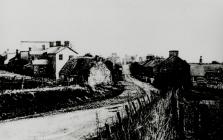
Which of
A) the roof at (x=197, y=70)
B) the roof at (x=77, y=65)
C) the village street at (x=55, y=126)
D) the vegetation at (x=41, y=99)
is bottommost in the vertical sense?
the village street at (x=55, y=126)

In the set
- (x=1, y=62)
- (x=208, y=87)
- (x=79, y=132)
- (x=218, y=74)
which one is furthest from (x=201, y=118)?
(x=1, y=62)

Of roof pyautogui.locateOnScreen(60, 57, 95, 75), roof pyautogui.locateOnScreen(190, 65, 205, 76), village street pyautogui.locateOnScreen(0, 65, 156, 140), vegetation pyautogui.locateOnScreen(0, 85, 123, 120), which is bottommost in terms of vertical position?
village street pyautogui.locateOnScreen(0, 65, 156, 140)

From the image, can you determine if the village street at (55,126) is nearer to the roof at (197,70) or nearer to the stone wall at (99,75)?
the stone wall at (99,75)

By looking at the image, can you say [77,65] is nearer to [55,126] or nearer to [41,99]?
[41,99]

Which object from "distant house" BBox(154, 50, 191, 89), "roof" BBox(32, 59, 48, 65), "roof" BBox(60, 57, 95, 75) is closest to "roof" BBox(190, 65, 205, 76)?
"distant house" BBox(154, 50, 191, 89)

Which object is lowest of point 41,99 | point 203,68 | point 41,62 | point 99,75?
point 41,99

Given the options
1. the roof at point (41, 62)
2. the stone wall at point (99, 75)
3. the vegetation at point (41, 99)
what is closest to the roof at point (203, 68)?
the stone wall at point (99, 75)

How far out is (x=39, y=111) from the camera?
28531 millimetres

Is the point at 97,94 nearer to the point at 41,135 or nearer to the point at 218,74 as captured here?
the point at 41,135

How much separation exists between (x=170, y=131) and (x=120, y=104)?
68.1 feet

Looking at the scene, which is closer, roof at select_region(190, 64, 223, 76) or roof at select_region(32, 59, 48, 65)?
roof at select_region(190, 64, 223, 76)

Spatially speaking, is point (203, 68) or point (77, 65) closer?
point (77, 65)

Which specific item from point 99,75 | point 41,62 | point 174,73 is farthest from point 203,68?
point 41,62

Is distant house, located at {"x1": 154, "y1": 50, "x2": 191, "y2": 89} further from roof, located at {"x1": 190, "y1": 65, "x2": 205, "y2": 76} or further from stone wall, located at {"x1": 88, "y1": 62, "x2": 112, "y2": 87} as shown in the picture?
stone wall, located at {"x1": 88, "y1": 62, "x2": 112, "y2": 87}
